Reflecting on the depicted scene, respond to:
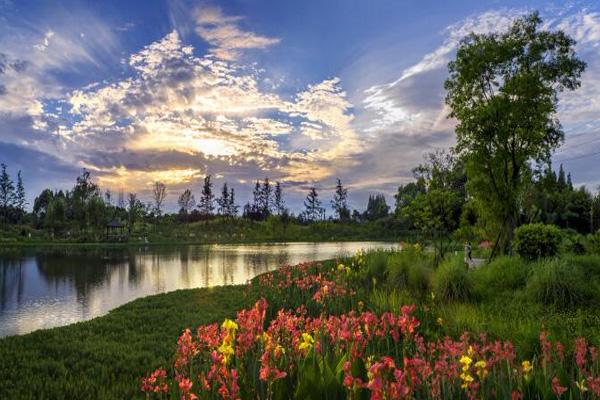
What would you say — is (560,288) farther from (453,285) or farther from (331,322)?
(331,322)

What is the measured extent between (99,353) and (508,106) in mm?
15883

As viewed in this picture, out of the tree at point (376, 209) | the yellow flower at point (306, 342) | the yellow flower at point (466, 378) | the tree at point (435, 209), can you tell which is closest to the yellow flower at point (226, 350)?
the yellow flower at point (306, 342)

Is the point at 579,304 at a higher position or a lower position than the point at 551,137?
lower

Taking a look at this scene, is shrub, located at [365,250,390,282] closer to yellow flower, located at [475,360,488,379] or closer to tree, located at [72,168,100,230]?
yellow flower, located at [475,360,488,379]

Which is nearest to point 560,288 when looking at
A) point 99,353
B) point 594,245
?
point 594,245

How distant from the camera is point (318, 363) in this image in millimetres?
3594

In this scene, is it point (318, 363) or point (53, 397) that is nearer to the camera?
point (318, 363)

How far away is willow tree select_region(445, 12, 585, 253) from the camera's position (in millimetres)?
16562

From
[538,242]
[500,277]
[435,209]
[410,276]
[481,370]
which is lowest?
[500,277]

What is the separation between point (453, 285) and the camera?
411 inches

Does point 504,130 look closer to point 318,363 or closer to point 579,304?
point 579,304

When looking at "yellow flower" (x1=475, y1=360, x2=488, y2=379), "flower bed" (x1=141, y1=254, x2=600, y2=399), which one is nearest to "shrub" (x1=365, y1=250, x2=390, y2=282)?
"flower bed" (x1=141, y1=254, x2=600, y2=399)

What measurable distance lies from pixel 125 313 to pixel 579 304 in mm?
11303

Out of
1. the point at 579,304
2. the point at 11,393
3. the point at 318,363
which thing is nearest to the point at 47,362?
the point at 11,393
